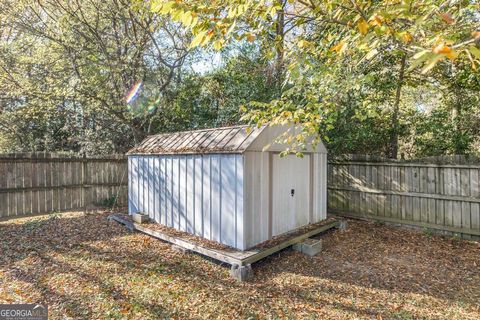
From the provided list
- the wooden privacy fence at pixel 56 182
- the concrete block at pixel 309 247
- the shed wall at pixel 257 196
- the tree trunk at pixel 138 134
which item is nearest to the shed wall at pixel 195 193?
the shed wall at pixel 257 196

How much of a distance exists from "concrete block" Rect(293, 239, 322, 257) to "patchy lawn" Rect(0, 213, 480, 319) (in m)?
0.13

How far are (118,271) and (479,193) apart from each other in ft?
22.1

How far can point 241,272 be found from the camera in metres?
4.10

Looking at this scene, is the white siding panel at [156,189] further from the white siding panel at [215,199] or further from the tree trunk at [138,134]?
the tree trunk at [138,134]

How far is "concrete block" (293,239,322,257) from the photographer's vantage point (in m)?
5.02

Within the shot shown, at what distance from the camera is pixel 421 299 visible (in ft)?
12.0

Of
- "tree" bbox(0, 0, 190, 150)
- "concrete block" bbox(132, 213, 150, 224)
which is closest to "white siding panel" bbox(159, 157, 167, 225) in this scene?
"concrete block" bbox(132, 213, 150, 224)

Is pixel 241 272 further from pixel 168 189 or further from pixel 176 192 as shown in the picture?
pixel 168 189

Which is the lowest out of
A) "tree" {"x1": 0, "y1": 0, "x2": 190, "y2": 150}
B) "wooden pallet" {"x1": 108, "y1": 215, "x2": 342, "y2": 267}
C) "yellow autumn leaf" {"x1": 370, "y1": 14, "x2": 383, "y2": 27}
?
"wooden pallet" {"x1": 108, "y1": 215, "x2": 342, "y2": 267}

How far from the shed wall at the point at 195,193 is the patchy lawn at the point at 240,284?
57cm

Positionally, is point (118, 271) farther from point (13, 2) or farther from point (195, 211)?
point (13, 2)

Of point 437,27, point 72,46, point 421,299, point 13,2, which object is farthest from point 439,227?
point 13,2

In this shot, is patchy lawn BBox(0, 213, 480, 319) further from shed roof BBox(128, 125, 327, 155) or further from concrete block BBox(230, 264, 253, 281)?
shed roof BBox(128, 125, 327, 155)

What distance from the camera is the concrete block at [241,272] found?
13.5 feet
